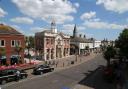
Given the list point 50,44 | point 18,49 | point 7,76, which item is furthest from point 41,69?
point 50,44

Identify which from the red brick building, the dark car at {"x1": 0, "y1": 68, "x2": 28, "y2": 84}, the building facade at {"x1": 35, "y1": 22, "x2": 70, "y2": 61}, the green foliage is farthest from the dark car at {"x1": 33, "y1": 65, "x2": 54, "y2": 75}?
the building facade at {"x1": 35, "y1": 22, "x2": 70, "y2": 61}

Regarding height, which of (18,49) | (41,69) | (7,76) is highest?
(18,49)

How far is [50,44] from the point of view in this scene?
71.5 metres

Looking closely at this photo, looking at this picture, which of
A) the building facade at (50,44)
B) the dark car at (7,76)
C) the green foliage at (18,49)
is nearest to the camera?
the dark car at (7,76)

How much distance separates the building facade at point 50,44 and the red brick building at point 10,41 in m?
13.9

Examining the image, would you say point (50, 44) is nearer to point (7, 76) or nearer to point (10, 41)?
point (10, 41)

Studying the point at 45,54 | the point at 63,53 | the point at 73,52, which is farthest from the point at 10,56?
the point at 73,52

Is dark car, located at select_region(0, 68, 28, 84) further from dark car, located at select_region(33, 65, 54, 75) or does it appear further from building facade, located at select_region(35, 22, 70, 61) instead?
building facade, located at select_region(35, 22, 70, 61)

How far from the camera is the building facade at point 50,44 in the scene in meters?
68.2

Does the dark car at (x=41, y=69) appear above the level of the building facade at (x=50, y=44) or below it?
below

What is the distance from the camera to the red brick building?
50125mm

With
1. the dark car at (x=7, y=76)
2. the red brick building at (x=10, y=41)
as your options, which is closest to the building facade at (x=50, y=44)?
the red brick building at (x=10, y=41)

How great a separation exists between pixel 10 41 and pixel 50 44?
69.9 feet

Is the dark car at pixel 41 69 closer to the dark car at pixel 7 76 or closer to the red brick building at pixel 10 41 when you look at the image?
the dark car at pixel 7 76
